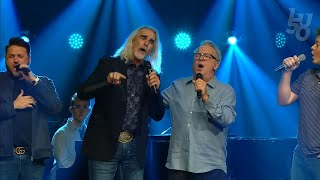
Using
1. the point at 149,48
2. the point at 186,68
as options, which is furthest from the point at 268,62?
the point at 149,48

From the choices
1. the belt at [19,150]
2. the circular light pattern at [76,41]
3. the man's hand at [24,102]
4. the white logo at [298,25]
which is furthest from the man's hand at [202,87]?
the circular light pattern at [76,41]

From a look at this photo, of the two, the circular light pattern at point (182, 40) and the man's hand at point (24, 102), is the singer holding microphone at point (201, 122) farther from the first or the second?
the circular light pattern at point (182, 40)

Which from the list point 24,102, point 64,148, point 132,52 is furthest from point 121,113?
point 64,148

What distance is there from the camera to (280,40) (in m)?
7.43

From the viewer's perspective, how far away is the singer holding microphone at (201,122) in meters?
3.16

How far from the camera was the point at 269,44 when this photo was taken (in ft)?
24.6

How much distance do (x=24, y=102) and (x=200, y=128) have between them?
120 centimetres

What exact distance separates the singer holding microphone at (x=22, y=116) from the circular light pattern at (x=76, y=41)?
4.38 metres

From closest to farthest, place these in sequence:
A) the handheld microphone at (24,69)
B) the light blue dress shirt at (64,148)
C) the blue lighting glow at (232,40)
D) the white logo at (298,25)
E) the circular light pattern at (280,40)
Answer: the handheld microphone at (24,69)
the light blue dress shirt at (64,148)
the white logo at (298,25)
the circular light pattern at (280,40)
the blue lighting glow at (232,40)

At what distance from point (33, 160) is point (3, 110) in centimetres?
39

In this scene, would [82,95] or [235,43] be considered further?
[235,43]

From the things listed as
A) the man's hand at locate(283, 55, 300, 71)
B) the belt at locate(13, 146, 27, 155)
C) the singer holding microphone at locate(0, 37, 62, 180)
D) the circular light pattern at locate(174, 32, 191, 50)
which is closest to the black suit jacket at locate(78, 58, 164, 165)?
the singer holding microphone at locate(0, 37, 62, 180)

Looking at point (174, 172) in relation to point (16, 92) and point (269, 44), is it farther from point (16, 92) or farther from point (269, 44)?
point (269, 44)

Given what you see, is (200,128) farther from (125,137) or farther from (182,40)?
(182,40)
